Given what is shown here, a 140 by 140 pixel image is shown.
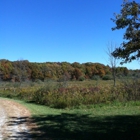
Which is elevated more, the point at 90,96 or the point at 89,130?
the point at 90,96

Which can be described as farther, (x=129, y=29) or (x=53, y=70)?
(x=53, y=70)

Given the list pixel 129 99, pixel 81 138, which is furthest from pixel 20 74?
pixel 81 138

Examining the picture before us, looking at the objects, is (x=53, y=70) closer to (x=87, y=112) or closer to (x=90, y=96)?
(x=90, y=96)

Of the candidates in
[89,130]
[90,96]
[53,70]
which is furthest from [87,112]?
[53,70]

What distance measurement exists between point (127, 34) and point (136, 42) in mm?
502

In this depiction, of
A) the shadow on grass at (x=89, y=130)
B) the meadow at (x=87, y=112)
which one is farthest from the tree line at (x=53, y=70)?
the shadow on grass at (x=89, y=130)

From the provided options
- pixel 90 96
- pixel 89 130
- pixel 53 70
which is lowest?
pixel 89 130

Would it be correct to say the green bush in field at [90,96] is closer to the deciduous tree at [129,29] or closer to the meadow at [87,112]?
the meadow at [87,112]

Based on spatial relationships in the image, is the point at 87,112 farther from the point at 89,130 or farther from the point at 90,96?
the point at 89,130

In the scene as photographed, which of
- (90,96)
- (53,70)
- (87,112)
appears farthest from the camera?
(53,70)

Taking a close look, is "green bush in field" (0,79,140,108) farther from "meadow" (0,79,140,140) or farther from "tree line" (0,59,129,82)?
"tree line" (0,59,129,82)

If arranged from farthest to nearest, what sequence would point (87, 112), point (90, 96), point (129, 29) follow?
point (90, 96) < point (87, 112) < point (129, 29)

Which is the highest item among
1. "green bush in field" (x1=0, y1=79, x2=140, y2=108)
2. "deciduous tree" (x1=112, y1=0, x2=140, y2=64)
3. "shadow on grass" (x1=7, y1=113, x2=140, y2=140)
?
"deciduous tree" (x1=112, y1=0, x2=140, y2=64)

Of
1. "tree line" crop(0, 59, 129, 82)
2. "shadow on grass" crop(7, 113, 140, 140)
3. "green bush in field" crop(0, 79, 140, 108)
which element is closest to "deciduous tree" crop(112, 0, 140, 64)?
"shadow on grass" crop(7, 113, 140, 140)
